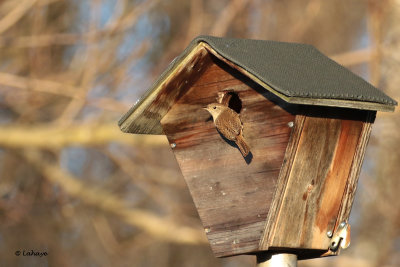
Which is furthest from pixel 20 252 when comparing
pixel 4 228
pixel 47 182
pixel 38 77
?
pixel 38 77

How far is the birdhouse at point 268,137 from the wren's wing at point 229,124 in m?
0.02

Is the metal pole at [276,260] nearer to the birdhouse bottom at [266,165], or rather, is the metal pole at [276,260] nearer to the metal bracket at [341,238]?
the birdhouse bottom at [266,165]

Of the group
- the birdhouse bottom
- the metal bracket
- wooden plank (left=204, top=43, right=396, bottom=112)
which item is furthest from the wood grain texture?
the metal bracket

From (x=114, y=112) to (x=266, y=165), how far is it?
3.25 metres

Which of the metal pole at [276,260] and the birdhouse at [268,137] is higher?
the birdhouse at [268,137]

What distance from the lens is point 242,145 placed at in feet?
11.1

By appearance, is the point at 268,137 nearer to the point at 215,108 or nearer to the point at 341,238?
the point at 215,108

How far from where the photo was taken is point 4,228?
8.70 m

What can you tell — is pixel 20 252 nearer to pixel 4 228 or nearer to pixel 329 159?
pixel 4 228

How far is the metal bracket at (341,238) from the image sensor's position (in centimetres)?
341

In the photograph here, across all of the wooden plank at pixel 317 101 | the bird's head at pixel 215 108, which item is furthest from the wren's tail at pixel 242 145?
the wooden plank at pixel 317 101

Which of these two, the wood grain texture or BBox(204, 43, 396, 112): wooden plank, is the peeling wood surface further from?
the wood grain texture

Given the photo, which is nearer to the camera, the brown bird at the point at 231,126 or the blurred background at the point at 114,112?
the brown bird at the point at 231,126

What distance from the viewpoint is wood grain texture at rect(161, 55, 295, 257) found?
10.8ft
